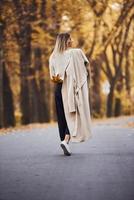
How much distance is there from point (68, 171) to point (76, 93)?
294 centimetres

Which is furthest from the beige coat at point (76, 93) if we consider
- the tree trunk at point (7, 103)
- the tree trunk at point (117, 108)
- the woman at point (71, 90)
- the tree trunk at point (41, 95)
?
the tree trunk at point (117, 108)

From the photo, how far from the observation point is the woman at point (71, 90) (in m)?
12.8

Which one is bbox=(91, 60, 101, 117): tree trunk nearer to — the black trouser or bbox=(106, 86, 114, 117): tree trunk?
bbox=(106, 86, 114, 117): tree trunk

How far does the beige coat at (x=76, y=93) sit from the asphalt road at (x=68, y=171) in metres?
0.41

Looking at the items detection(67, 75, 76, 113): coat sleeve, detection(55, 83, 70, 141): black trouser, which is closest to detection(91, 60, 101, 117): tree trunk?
detection(55, 83, 70, 141): black trouser

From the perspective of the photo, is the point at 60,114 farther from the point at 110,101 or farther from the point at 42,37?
the point at 110,101

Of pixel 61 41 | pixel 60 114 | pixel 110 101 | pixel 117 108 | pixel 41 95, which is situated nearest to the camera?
pixel 61 41

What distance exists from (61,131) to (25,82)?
2347 centimetres

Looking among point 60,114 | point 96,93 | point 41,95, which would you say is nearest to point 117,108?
point 96,93

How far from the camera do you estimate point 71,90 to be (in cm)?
1278

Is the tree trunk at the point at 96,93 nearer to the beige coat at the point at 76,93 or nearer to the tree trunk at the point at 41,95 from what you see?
the tree trunk at the point at 41,95

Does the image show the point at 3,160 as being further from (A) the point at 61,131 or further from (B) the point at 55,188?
(B) the point at 55,188

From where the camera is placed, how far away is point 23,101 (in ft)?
118

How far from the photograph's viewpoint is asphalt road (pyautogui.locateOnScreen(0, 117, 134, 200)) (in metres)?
8.10
